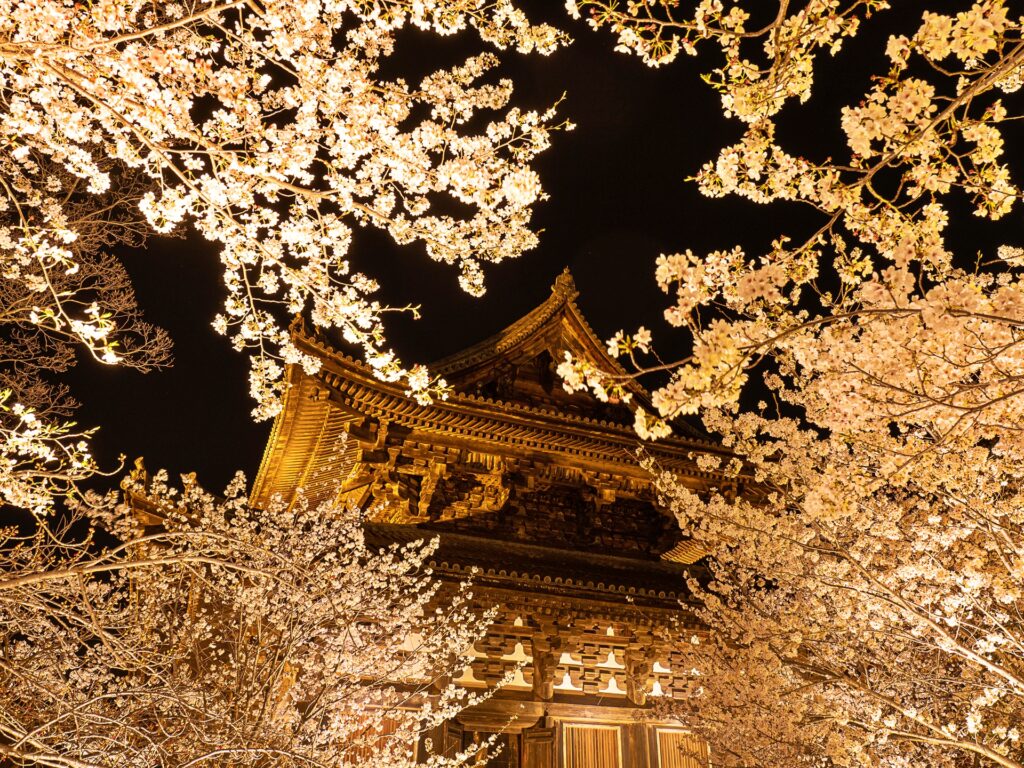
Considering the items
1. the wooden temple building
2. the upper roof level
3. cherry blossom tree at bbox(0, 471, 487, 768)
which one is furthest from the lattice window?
the upper roof level

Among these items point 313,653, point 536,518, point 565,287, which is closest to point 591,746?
point 536,518

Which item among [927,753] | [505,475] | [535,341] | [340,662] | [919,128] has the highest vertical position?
[535,341]

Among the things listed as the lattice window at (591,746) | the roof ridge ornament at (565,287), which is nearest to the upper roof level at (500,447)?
the roof ridge ornament at (565,287)

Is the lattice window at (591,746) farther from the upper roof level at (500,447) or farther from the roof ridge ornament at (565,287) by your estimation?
A: the roof ridge ornament at (565,287)

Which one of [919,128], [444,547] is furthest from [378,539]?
[919,128]

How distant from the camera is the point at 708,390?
3.89m

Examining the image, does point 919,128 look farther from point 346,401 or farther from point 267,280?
point 346,401

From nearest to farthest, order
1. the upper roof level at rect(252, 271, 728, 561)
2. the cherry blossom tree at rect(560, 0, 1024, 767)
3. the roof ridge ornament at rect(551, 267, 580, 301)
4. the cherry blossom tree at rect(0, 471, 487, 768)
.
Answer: the cherry blossom tree at rect(560, 0, 1024, 767) < the cherry blossom tree at rect(0, 471, 487, 768) < the upper roof level at rect(252, 271, 728, 561) < the roof ridge ornament at rect(551, 267, 580, 301)

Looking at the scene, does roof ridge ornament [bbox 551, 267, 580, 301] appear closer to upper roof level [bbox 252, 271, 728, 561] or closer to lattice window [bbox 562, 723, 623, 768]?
upper roof level [bbox 252, 271, 728, 561]

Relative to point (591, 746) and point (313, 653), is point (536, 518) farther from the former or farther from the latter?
point (313, 653)

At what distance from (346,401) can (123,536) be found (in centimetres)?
594

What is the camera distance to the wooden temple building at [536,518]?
10961mm

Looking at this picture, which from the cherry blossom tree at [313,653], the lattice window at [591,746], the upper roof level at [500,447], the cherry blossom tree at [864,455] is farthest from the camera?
the upper roof level at [500,447]

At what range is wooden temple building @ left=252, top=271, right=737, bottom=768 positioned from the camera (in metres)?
11.0
